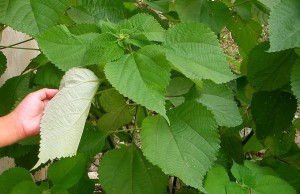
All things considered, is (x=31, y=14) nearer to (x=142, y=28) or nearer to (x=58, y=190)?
(x=142, y=28)

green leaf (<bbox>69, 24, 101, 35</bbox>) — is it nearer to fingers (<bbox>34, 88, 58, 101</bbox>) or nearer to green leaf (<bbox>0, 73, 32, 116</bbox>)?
fingers (<bbox>34, 88, 58, 101</bbox>)

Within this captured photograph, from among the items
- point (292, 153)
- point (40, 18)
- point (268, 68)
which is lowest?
point (292, 153)

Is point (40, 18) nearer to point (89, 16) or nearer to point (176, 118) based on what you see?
point (89, 16)

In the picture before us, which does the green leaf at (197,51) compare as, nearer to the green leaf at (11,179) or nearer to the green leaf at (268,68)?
the green leaf at (268,68)

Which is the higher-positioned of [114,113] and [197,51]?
Answer: [197,51]

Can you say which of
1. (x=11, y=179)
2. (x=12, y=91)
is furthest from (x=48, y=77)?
(x=11, y=179)

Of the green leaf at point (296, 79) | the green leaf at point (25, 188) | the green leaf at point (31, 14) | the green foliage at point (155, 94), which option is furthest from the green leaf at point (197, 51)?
the green leaf at point (25, 188)

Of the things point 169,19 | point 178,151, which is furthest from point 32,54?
point 178,151
